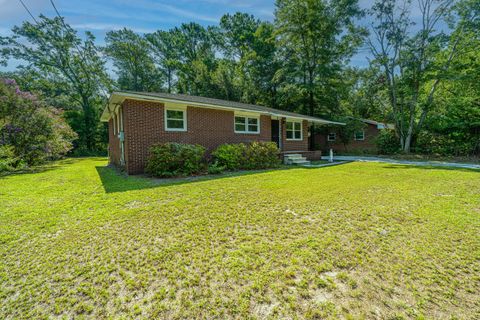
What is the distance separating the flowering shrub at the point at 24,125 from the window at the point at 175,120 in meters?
7.99

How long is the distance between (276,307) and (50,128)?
16040 mm

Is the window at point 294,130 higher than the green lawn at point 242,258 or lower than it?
higher

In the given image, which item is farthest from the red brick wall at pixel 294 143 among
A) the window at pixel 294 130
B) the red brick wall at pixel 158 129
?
the red brick wall at pixel 158 129

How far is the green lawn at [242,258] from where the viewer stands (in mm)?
1832

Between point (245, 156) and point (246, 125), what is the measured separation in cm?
289

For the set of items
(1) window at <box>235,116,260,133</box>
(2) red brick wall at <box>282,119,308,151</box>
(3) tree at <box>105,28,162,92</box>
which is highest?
(3) tree at <box>105,28,162,92</box>

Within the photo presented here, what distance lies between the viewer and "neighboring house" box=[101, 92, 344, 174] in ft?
27.2

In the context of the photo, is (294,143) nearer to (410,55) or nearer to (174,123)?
(174,123)

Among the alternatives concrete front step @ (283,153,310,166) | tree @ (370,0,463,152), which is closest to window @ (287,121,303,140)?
concrete front step @ (283,153,310,166)

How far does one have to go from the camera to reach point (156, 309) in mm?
1790

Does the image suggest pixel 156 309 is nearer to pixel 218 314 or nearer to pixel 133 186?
pixel 218 314

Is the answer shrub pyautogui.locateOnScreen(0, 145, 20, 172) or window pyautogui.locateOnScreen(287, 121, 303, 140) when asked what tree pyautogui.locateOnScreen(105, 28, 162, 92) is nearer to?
shrub pyautogui.locateOnScreen(0, 145, 20, 172)

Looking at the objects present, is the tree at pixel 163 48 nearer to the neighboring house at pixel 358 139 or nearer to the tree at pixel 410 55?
the neighboring house at pixel 358 139

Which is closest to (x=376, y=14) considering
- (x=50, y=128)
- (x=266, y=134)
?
(x=266, y=134)
